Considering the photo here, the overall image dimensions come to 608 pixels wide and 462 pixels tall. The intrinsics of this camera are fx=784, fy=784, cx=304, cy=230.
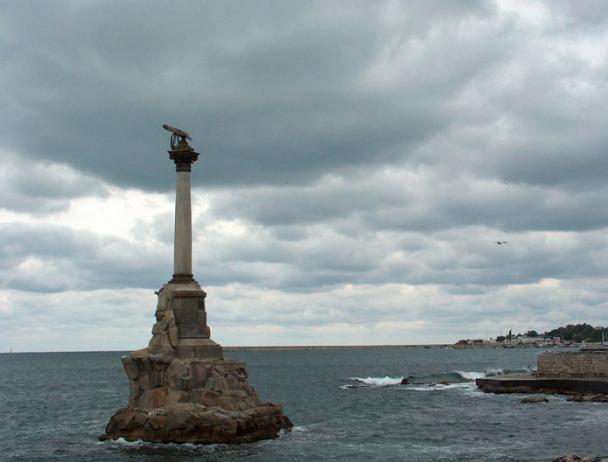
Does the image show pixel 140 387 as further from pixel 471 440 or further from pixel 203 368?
pixel 471 440

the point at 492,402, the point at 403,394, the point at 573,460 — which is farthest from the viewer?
the point at 403,394

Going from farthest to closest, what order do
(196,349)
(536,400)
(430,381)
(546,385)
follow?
(430,381) → (546,385) → (536,400) → (196,349)

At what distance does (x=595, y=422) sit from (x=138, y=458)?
71.9 ft

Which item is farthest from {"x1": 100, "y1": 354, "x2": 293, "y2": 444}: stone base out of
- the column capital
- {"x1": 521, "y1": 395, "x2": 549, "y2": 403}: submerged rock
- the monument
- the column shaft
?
{"x1": 521, "y1": 395, "x2": 549, "y2": 403}: submerged rock

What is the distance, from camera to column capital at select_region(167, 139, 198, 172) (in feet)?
113

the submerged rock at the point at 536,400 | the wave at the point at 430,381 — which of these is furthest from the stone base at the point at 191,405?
the wave at the point at 430,381

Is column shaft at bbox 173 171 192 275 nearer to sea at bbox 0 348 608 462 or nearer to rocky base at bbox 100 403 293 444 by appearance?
rocky base at bbox 100 403 293 444

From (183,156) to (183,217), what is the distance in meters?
2.68

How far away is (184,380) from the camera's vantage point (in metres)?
31.8

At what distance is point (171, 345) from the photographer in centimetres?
3309

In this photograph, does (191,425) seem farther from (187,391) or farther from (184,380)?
(184,380)

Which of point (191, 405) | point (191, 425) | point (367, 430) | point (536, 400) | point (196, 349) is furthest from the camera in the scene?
point (536, 400)

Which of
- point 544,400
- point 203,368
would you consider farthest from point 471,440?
point 544,400

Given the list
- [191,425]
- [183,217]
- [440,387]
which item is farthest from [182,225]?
[440,387]
